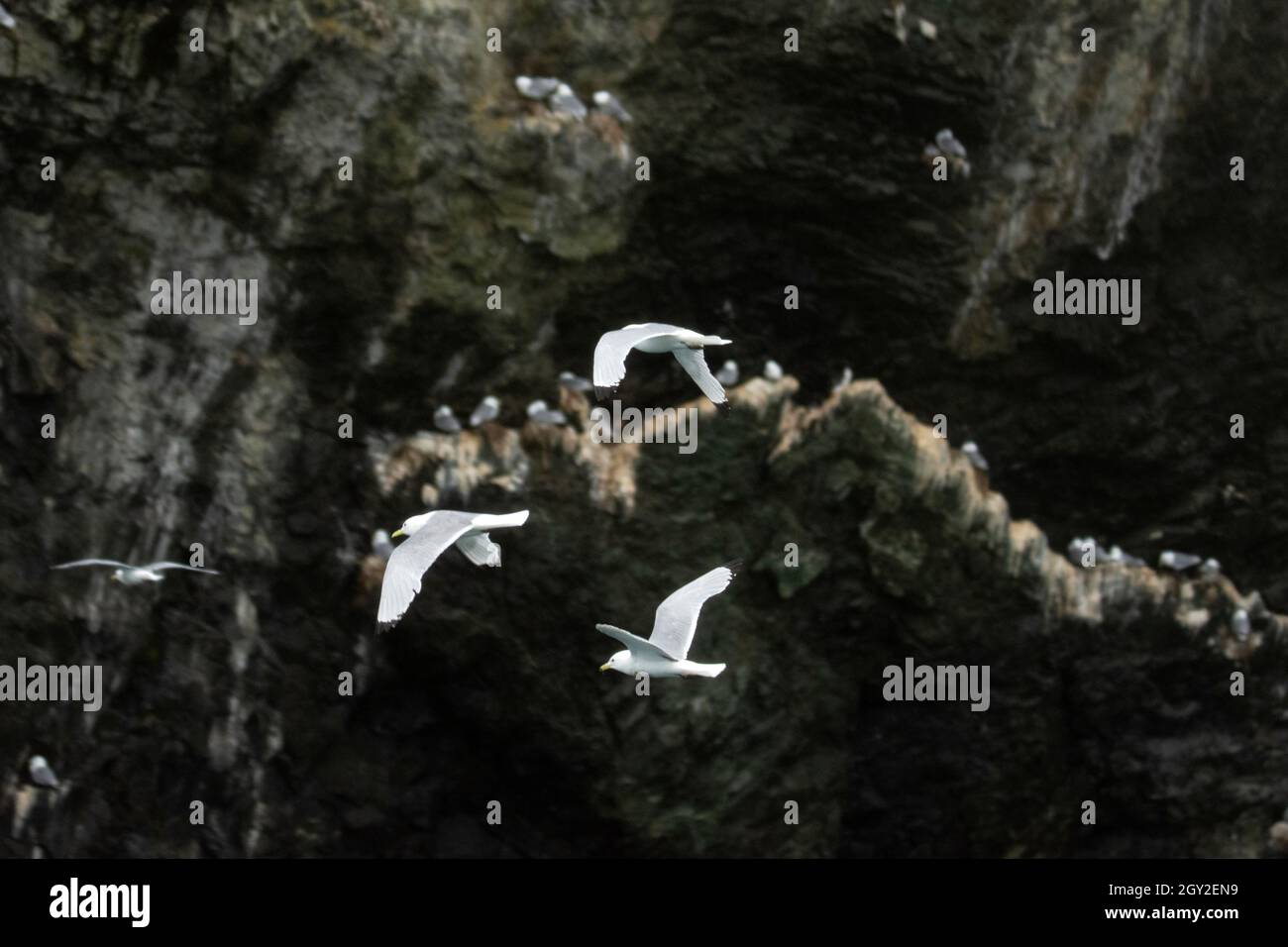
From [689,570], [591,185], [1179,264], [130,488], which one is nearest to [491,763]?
[689,570]

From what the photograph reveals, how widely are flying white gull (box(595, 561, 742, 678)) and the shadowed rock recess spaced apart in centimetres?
250

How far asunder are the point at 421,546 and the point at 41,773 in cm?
474

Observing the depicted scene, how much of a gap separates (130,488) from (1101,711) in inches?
328

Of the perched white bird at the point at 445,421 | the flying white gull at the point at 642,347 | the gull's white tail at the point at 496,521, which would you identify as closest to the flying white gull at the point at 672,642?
the gull's white tail at the point at 496,521

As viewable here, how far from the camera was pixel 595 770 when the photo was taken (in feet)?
50.9

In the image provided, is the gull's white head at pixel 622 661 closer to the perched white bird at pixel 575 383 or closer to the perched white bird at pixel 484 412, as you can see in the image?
the perched white bird at pixel 484 412

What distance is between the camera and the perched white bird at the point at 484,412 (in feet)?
49.9

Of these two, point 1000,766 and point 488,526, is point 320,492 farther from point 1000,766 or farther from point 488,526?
point 1000,766

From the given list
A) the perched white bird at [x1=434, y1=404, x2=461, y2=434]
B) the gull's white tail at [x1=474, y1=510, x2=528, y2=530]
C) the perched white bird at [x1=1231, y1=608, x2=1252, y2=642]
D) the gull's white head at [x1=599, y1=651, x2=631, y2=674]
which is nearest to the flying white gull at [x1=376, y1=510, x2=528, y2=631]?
the gull's white tail at [x1=474, y1=510, x2=528, y2=530]

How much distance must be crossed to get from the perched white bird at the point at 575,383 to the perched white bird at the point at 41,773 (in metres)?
4.76

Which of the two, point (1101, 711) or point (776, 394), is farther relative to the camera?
point (1101, 711)
